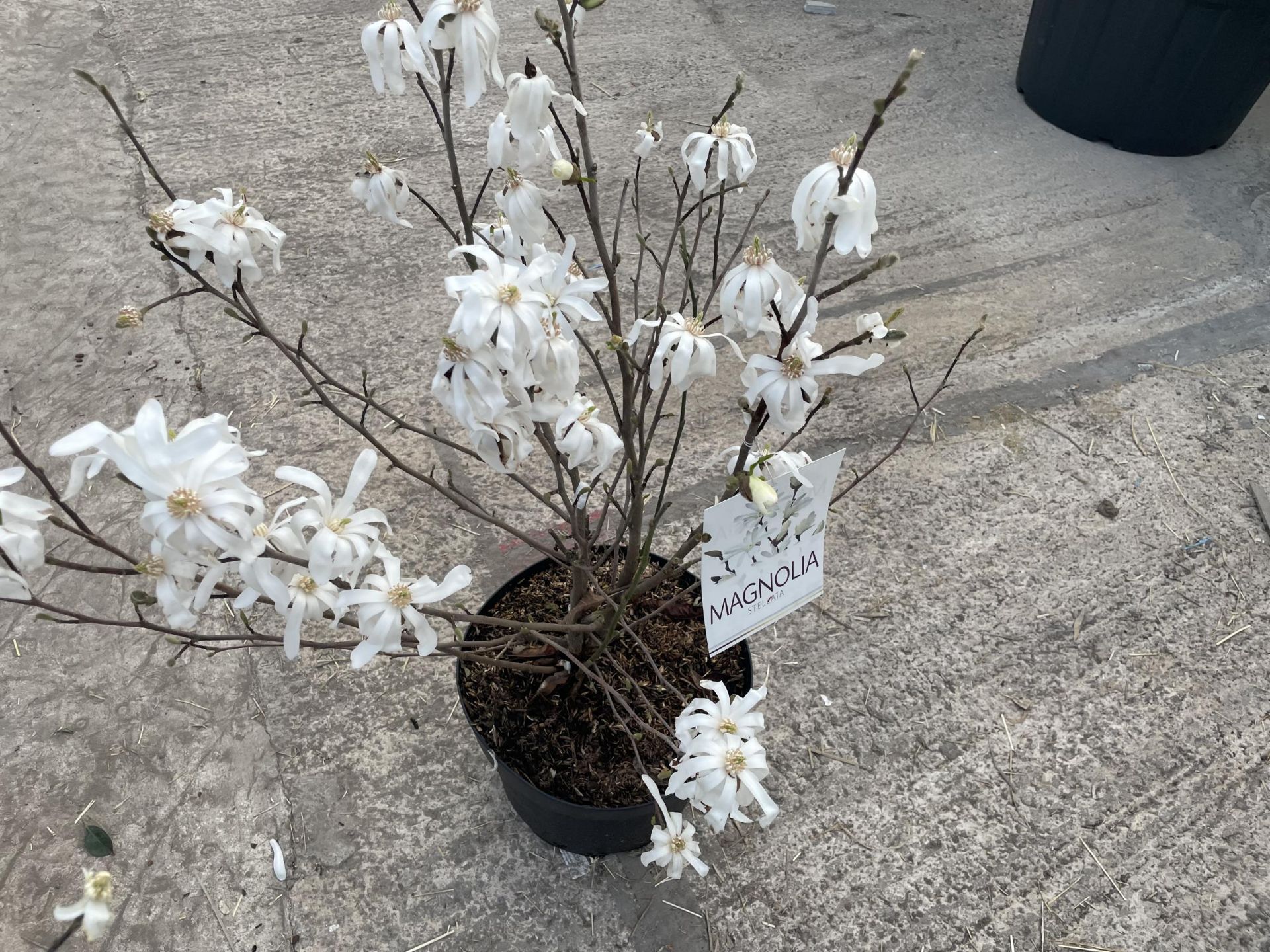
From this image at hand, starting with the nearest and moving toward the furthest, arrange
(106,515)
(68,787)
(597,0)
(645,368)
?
1. (597,0)
2. (645,368)
3. (68,787)
4. (106,515)

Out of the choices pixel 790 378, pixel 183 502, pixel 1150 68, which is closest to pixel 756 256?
pixel 790 378

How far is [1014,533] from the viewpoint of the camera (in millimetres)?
2010

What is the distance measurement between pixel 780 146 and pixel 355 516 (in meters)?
2.65

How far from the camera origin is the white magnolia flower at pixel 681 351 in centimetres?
93

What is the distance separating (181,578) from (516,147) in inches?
23.1

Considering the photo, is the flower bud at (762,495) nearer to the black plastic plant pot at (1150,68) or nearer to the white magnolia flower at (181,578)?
the white magnolia flower at (181,578)

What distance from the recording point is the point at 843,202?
32.8 inches

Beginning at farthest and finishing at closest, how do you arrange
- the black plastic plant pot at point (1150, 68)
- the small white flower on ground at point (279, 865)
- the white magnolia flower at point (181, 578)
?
the black plastic plant pot at point (1150, 68)
the small white flower on ground at point (279, 865)
the white magnolia flower at point (181, 578)

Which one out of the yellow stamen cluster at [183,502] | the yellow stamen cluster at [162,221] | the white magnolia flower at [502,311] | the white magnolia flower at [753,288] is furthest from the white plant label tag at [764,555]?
the yellow stamen cluster at [162,221]

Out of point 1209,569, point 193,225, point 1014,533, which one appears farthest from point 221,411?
point 1209,569

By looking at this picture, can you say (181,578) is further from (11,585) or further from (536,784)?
(536,784)

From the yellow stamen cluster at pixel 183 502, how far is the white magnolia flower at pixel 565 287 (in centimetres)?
37

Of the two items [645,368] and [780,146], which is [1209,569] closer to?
[645,368]

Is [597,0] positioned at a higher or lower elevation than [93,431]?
higher
